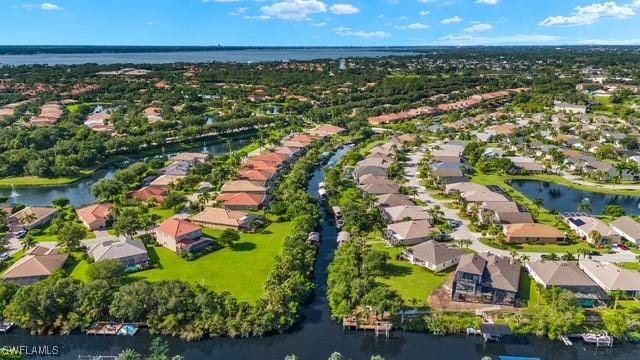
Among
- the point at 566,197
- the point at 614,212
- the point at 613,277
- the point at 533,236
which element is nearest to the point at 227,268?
the point at 533,236

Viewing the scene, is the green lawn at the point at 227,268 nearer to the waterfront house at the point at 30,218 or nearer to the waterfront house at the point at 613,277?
the waterfront house at the point at 30,218

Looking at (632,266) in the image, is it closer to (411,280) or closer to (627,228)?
(627,228)

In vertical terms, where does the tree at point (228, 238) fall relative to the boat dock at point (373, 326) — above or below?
above

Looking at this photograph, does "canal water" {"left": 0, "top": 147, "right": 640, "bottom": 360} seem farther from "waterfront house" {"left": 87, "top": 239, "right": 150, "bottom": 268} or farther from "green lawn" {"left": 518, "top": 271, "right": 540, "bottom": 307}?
"waterfront house" {"left": 87, "top": 239, "right": 150, "bottom": 268}

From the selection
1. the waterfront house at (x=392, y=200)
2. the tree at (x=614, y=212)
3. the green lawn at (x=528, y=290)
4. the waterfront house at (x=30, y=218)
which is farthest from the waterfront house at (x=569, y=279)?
the waterfront house at (x=30, y=218)

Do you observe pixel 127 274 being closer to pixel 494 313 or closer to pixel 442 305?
pixel 442 305

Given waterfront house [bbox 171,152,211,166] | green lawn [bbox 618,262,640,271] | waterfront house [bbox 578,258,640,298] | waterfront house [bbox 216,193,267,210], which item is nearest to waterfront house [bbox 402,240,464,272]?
waterfront house [bbox 578,258,640,298]
